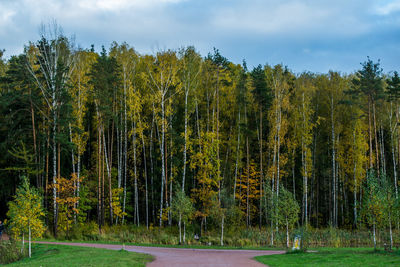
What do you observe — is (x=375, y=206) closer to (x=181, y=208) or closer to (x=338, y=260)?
(x=338, y=260)

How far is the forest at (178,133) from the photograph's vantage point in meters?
32.0

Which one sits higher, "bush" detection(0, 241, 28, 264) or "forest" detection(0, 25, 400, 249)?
"forest" detection(0, 25, 400, 249)

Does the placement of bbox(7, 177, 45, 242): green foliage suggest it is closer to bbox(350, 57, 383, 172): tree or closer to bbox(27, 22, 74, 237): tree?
bbox(27, 22, 74, 237): tree

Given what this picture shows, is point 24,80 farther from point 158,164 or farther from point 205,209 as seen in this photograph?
point 205,209

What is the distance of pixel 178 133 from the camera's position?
39.6 m

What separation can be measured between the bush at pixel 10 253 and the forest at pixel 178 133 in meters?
7.25

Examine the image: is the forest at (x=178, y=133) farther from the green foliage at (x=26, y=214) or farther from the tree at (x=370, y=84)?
the green foliage at (x=26, y=214)

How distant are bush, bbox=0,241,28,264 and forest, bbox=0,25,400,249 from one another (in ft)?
23.8

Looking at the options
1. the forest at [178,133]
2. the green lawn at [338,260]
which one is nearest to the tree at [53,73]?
the forest at [178,133]

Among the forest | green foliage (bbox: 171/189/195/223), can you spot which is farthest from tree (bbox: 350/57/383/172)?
green foliage (bbox: 171/189/195/223)

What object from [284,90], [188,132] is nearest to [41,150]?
[188,132]

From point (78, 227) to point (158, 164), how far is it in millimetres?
12412

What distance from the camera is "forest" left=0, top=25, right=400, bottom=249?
105 feet

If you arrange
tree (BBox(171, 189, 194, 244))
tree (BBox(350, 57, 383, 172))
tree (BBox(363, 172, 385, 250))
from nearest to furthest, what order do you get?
1. tree (BBox(363, 172, 385, 250))
2. tree (BBox(171, 189, 194, 244))
3. tree (BBox(350, 57, 383, 172))
